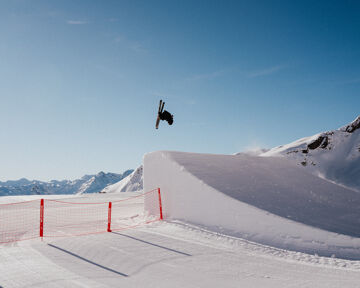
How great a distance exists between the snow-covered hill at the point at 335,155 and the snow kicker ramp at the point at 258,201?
4311 millimetres

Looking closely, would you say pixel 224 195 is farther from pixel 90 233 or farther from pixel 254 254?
Answer: pixel 90 233

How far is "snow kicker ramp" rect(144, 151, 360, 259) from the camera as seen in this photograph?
7453 mm

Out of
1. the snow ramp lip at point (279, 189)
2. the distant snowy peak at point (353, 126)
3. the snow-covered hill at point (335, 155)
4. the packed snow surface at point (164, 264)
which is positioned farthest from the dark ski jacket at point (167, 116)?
the distant snowy peak at point (353, 126)

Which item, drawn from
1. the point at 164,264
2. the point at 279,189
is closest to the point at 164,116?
the point at 279,189

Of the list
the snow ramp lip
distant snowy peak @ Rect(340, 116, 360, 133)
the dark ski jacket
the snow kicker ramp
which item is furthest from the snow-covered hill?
the dark ski jacket

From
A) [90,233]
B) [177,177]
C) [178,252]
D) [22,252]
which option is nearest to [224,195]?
[177,177]

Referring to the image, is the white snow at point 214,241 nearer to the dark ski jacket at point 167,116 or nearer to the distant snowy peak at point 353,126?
the dark ski jacket at point 167,116

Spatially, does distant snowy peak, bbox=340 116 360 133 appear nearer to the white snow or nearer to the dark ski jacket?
the white snow

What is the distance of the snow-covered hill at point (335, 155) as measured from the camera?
54.4 feet

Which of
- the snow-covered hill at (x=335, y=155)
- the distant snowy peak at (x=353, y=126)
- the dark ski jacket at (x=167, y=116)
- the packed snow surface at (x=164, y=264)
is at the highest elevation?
the distant snowy peak at (x=353, y=126)

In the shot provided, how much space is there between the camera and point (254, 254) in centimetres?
700

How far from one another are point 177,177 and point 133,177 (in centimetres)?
13979

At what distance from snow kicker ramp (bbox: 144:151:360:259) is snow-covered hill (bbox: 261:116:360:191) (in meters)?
4.31

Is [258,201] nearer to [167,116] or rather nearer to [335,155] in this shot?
[167,116]
